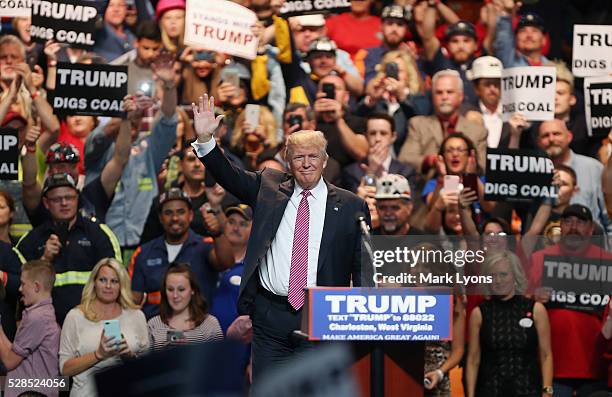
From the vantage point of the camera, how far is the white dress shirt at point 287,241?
554 cm

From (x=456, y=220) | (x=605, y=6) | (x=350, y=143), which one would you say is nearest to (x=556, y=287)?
(x=456, y=220)

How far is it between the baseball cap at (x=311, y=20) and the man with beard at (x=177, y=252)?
7.53 feet

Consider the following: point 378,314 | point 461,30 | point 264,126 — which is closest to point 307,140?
point 378,314

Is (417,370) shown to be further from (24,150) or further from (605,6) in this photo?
(605,6)

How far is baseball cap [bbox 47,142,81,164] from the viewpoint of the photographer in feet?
29.3

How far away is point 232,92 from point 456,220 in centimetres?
204

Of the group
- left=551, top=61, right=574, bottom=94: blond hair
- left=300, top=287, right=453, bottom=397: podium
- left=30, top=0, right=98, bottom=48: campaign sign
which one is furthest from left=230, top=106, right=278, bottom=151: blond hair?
left=300, top=287, right=453, bottom=397: podium

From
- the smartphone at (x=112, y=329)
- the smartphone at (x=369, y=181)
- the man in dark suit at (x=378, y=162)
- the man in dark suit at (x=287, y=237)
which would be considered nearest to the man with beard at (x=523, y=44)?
the man in dark suit at (x=378, y=162)

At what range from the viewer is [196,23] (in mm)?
9492

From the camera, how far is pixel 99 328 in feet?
26.3

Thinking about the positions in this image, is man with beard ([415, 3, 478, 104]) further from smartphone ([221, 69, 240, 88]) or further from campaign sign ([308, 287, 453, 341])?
campaign sign ([308, 287, 453, 341])

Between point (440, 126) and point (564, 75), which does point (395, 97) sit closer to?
point (440, 126)

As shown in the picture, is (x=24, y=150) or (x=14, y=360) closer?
(x=14, y=360)

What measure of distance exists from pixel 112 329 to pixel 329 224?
2.62 m
